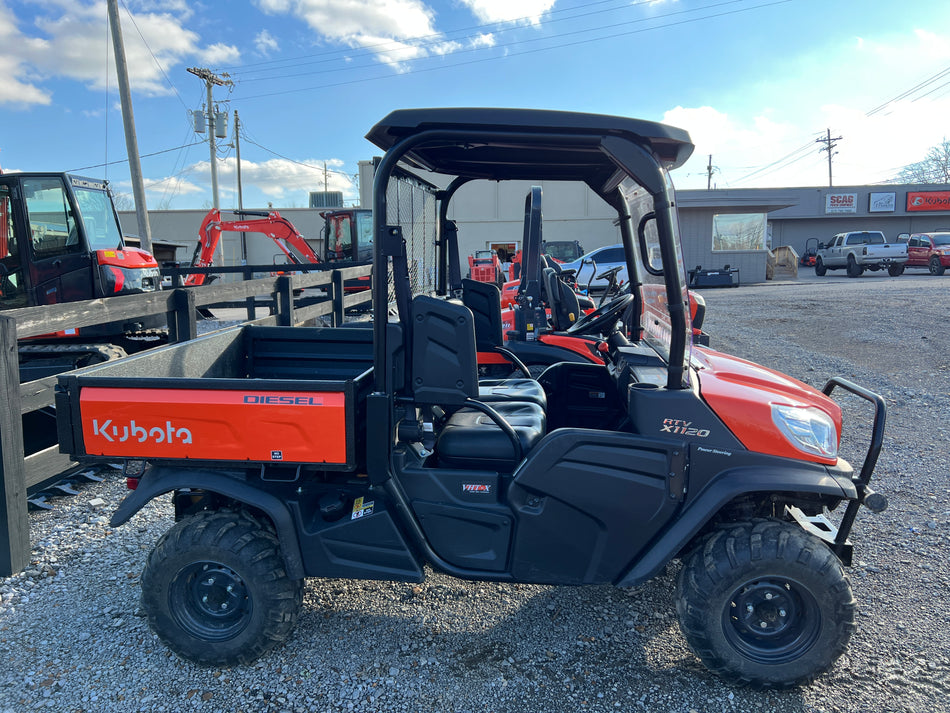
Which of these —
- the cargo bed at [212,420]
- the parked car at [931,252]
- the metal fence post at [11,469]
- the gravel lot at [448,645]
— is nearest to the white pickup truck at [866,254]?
the parked car at [931,252]

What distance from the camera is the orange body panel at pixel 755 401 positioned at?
2.48 m

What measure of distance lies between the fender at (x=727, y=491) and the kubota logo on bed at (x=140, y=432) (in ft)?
6.53

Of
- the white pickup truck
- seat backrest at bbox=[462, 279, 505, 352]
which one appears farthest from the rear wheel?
seat backrest at bbox=[462, 279, 505, 352]

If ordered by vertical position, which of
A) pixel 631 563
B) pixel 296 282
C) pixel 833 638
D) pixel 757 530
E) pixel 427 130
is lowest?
pixel 833 638

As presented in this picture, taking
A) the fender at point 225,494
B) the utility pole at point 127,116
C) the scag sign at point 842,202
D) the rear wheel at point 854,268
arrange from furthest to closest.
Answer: the scag sign at point 842,202, the rear wheel at point 854,268, the utility pole at point 127,116, the fender at point 225,494

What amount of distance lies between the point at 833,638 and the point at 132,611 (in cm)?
322

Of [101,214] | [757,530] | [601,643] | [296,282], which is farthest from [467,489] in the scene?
[101,214]

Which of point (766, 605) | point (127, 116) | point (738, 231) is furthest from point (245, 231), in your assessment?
point (738, 231)

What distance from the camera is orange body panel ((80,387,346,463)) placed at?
2518mm

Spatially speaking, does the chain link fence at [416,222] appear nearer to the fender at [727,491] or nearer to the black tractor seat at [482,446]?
the black tractor seat at [482,446]

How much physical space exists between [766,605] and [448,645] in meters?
1.39

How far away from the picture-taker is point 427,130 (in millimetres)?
2463

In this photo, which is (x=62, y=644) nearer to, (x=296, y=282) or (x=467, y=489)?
(x=467, y=489)

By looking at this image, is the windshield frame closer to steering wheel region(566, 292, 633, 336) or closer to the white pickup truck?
steering wheel region(566, 292, 633, 336)
